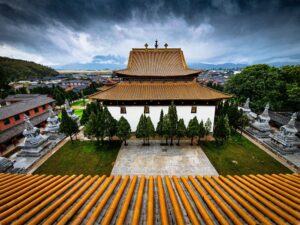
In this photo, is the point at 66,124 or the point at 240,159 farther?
the point at 66,124

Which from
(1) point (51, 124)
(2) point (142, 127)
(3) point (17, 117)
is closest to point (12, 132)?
(1) point (51, 124)

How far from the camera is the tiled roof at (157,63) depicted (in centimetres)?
1950

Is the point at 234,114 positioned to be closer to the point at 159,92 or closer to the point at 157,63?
the point at 159,92

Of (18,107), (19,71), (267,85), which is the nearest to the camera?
(18,107)

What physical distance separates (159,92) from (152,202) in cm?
1530

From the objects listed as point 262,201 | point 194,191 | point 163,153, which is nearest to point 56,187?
point 194,191

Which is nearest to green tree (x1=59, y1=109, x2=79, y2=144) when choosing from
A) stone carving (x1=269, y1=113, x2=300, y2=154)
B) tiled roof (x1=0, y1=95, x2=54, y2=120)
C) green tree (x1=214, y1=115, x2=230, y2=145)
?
tiled roof (x1=0, y1=95, x2=54, y2=120)

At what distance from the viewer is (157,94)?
18.5 m

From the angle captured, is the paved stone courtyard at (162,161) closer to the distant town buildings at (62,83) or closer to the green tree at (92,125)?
the green tree at (92,125)

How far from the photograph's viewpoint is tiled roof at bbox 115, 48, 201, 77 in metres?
19.5

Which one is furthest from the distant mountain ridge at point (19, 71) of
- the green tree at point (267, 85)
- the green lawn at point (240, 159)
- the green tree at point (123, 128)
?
the green tree at point (267, 85)

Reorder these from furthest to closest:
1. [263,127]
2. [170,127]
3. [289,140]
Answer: [263,127]
[170,127]
[289,140]

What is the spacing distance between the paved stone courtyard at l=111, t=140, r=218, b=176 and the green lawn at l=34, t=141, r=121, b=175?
106 centimetres

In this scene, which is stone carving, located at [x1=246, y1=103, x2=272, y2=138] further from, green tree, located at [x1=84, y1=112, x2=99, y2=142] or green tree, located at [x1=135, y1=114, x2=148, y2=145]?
green tree, located at [x1=84, y1=112, x2=99, y2=142]
